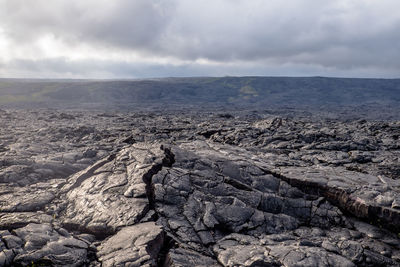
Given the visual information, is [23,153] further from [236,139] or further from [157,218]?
[236,139]

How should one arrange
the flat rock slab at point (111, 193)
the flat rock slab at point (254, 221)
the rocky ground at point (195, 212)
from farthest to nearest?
the flat rock slab at point (111, 193), the flat rock slab at point (254, 221), the rocky ground at point (195, 212)

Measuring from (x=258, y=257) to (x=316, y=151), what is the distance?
15573 millimetres

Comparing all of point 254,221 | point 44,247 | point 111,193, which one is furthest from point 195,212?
point 44,247

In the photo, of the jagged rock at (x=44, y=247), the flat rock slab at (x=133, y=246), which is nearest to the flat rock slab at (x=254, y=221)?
the flat rock slab at (x=133, y=246)

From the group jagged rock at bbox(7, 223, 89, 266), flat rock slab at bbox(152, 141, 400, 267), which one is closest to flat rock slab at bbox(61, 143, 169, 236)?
flat rock slab at bbox(152, 141, 400, 267)

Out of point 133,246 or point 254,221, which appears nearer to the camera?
point 133,246

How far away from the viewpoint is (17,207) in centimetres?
1146

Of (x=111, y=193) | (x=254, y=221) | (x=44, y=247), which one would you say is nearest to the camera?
(x=44, y=247)

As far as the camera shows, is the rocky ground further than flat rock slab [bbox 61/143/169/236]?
No

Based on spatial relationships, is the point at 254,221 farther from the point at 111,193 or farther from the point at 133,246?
the point at 111,193

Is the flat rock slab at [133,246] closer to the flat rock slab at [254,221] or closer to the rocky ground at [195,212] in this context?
the rocky ground at [195,212]

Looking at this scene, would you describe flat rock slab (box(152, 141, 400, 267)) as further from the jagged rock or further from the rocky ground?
the jagged rock

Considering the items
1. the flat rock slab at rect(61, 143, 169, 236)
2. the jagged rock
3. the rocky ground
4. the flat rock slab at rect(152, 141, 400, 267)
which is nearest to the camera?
the jagged rock

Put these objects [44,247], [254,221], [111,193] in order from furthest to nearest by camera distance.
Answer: [111,193] → [254,221] → [44,247]
